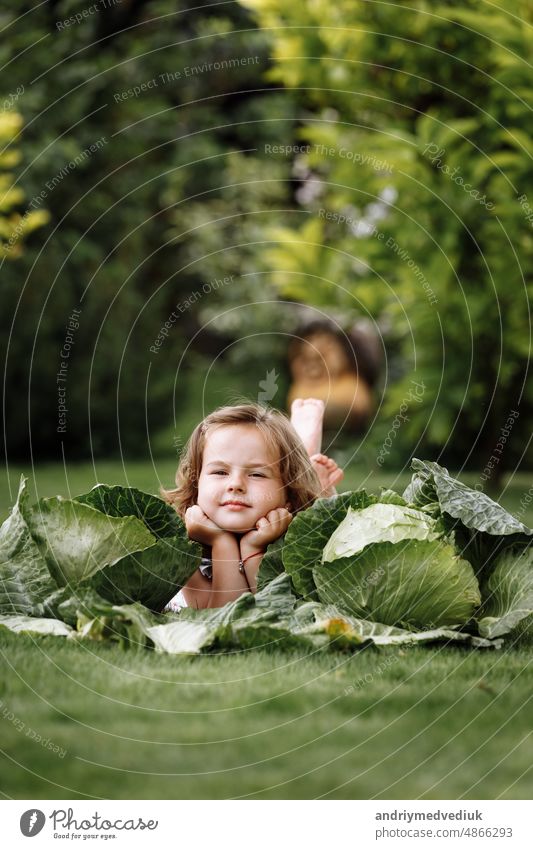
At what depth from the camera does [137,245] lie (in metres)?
16.3

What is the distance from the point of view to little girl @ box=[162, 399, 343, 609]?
14.7ft

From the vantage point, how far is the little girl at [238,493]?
14.7 ft

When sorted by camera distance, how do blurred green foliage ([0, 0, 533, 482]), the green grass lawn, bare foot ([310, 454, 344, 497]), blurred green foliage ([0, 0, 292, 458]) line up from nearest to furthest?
the green grass lawn → bare foot ([310, 454, 344, 497]) → blurred green foliage ([0, 0, 533, 482]) → blurred green foliage ([0, 0, 292, 458])

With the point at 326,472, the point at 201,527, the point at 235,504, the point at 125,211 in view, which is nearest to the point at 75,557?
the point at 201,527

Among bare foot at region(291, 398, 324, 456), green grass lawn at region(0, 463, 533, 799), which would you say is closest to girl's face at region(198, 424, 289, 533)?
green grass lawn at region(0, 463, 533, 799)

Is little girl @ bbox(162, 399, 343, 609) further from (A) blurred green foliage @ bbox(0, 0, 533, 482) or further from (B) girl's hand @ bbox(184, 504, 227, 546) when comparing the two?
(A) blurred green foliage @ bbox(0, 0, 533, 482)

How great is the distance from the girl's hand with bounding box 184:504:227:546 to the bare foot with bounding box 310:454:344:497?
894mm

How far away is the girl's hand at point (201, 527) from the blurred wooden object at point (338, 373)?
376 inches

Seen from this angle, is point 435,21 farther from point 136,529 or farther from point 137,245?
point 137,245

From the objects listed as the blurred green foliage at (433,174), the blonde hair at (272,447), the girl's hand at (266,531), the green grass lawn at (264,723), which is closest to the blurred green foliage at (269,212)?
the blurred green foliage at (433,174)

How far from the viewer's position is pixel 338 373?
1455cm

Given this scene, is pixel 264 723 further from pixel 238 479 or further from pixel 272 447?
pixel 272 447
